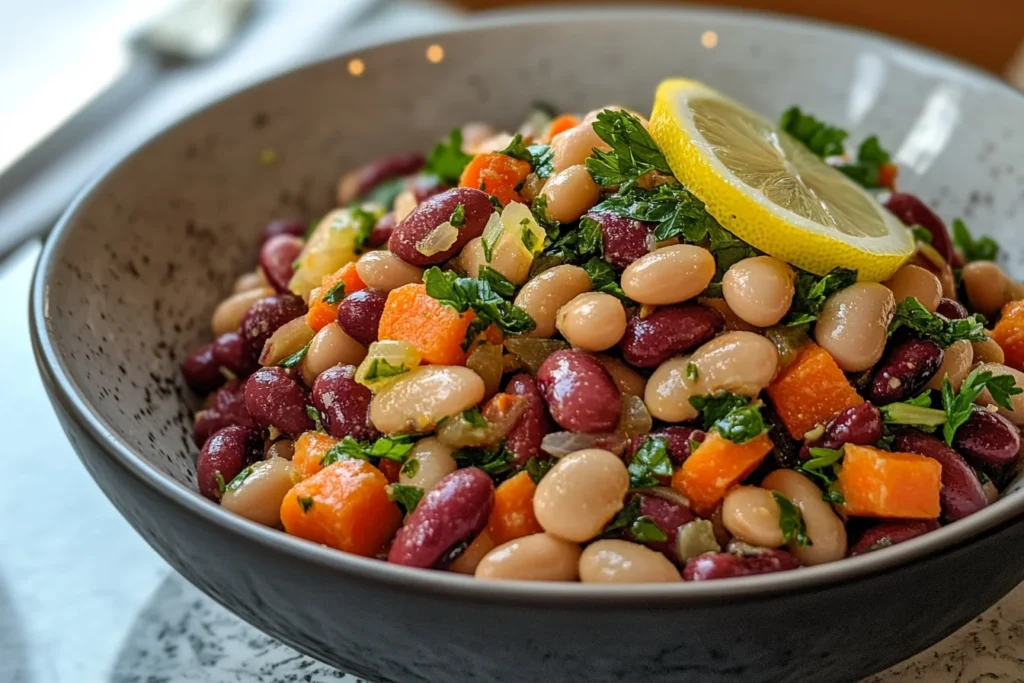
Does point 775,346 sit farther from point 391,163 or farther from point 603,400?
point 391,163

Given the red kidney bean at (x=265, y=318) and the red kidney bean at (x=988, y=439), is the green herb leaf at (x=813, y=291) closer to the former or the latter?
the red kidney bean at (x=988, y=439)

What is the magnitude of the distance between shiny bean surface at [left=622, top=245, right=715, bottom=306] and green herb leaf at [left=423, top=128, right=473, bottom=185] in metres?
0.63

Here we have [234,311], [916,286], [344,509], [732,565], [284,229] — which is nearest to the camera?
[732,565]

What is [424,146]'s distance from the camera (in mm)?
2279

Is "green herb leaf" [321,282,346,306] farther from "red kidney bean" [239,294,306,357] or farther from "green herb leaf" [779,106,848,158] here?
"green herb leaf" [779,106,848,158]

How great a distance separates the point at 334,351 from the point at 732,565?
2.09 ft

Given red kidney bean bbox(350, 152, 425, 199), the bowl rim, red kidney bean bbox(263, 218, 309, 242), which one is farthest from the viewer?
red kidney bean bbox(350, 152, 425, 199)

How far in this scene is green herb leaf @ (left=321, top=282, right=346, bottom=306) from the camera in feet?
5.00

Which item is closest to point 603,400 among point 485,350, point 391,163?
point 485,350

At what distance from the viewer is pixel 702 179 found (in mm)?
1399

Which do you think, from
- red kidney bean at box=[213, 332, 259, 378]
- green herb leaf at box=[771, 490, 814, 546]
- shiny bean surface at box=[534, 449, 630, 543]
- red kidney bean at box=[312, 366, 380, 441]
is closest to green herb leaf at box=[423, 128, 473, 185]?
red kidney bean at box=[213, 332, 259, 378]

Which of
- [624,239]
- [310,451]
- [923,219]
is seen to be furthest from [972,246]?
[310,451]

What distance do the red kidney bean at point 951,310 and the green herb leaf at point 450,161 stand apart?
2.74 feet

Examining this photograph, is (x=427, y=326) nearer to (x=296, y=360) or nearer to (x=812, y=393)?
(x=296, y=360)
